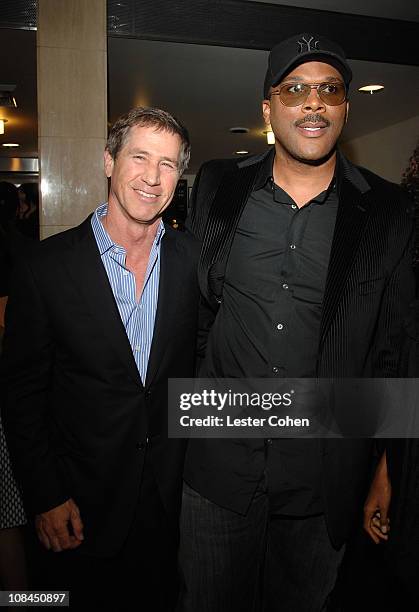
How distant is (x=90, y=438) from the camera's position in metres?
1.37

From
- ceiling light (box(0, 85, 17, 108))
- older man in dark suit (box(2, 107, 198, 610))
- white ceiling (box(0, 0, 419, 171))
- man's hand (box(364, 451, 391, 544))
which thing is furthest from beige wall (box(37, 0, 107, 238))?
ceiling light (box(0, 85, 17, 108))

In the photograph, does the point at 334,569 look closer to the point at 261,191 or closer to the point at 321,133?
the point at 261,191

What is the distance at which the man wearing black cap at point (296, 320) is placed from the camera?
4.53 feet

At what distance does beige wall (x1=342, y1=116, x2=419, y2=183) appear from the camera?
273 inches

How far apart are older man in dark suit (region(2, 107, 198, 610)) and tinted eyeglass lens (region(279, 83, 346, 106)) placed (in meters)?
0.32

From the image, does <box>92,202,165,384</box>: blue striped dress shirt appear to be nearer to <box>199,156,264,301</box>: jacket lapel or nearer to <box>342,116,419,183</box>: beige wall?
<box>199,156,264,301</box>: jacket lapel

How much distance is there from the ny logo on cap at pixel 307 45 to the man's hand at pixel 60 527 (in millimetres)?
1396

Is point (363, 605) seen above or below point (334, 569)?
below

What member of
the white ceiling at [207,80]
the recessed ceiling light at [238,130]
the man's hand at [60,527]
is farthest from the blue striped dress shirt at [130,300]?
the recessed ceiling light at [238,130]

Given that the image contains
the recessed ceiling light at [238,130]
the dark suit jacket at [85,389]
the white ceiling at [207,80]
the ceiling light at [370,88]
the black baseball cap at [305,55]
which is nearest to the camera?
the dark suit jacket at [85,389]

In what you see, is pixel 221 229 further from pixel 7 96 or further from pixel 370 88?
pixel 7 96

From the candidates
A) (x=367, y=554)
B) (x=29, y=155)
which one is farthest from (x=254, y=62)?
(x=29, y=155)

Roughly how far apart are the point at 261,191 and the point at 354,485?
87 centimetres

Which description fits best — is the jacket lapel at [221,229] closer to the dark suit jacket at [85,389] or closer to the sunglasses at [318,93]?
the dark suit jacket at [85,389]
